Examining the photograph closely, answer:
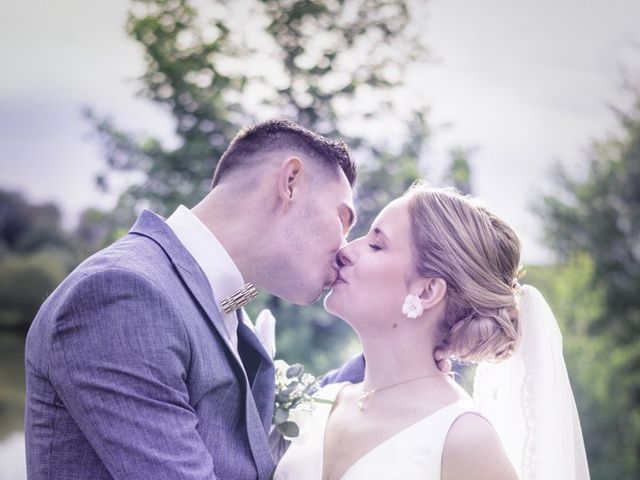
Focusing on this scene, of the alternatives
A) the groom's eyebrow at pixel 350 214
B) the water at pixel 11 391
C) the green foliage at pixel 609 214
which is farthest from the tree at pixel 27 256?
the green foliage at pixel 609 214

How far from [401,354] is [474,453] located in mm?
516

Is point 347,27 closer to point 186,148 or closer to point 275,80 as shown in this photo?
point 275,80

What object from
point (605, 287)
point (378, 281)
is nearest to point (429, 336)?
point (378, 281)

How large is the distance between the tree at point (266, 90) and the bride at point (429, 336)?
10.8 feet

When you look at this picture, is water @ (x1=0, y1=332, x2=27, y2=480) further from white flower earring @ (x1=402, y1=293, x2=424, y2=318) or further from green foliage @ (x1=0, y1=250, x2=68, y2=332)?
white flower earring @ (x1=402, y1=293, x2=424, y2=318)

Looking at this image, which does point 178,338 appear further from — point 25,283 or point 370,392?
point 25,283

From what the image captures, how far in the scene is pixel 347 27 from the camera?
21.3 ft

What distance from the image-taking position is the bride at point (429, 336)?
9.47ft

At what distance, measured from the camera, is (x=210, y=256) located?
2746 mm

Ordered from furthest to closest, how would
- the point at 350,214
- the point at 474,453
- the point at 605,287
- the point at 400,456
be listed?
the point at 605,287, the point at 350,214, the point at 400,456, the point at 474,453

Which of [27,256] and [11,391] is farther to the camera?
[27,256]

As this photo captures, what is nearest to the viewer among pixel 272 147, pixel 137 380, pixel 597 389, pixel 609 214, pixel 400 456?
pixel 137 380

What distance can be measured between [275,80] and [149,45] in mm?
1090

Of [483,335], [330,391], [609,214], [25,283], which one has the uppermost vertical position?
[483,335]
